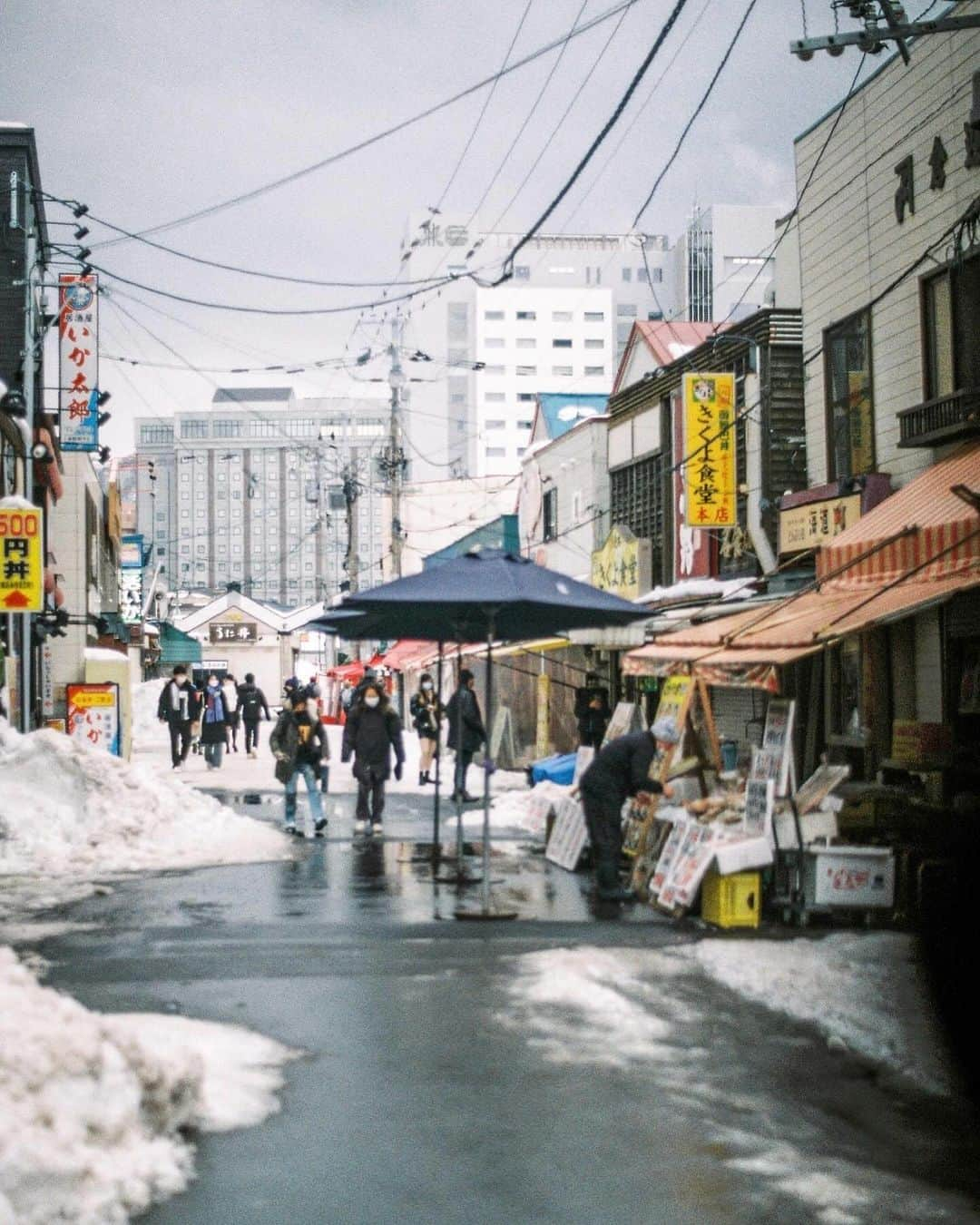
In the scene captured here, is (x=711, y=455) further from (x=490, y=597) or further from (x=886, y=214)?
(x=490, y=597)

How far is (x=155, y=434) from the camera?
19012 cm

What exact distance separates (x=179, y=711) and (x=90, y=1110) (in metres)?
23.0

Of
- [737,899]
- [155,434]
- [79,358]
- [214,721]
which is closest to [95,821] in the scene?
[737,899]

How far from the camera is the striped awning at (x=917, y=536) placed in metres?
12.1

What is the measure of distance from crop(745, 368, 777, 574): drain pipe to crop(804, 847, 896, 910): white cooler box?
10.6m

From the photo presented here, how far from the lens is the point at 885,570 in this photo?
13.5m

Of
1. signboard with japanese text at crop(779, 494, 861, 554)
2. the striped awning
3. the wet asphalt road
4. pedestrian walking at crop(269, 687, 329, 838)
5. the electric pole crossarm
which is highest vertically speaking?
the electric pole crossarm

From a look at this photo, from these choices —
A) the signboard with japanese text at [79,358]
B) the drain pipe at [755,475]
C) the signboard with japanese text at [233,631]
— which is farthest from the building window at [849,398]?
the signboard with japanese text at [233,631]

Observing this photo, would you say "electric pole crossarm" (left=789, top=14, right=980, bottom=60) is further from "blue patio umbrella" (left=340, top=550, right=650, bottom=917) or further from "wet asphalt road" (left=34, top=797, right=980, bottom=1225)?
"wet asphalt road" (left=34, top=797, right=980, bottom=1225)

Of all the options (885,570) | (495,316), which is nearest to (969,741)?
(885,570)

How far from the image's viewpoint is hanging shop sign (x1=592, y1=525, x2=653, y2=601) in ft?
89.9

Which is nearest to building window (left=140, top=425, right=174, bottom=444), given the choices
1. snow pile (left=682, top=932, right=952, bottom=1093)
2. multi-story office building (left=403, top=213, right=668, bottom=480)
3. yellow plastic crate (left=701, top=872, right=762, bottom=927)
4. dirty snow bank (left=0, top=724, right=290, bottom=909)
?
multi-story office building (left=403, top=213, right=668, bottom=480)

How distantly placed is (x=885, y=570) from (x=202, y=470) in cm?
16586

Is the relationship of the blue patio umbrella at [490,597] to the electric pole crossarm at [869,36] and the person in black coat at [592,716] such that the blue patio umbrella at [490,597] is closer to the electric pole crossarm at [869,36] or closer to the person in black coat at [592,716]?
the electric pole crossarm at [869,36]
